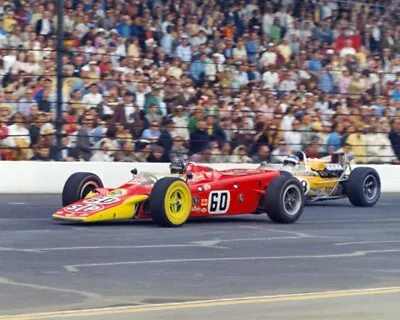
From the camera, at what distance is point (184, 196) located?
13.7 meters

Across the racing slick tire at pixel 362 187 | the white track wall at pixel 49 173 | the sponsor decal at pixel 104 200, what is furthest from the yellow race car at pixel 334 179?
the sponsor decal at pixel 104 200

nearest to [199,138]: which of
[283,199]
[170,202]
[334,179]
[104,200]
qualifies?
[334,179]

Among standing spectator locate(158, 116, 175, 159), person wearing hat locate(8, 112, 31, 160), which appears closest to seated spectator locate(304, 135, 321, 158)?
standing spectator locate(158, 116, 175, 159)

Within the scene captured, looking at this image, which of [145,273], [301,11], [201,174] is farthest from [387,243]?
[301,11]

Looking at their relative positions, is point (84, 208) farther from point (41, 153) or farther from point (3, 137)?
point (41, 153)

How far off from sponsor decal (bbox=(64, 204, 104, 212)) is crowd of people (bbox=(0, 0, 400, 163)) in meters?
5.73

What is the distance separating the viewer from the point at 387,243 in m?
12.8

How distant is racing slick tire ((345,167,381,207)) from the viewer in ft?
60.2

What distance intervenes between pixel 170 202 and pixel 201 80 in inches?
321

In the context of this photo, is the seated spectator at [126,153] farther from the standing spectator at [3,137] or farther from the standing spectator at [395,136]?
the standing spectator at [395,136]

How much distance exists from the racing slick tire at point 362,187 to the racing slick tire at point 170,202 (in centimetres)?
521

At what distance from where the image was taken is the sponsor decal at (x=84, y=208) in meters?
13.3

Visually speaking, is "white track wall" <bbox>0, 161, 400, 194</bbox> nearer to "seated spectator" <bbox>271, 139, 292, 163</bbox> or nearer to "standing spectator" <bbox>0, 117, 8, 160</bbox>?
"standing spectator" <bbox>0, 117, 8, 160</bbox>

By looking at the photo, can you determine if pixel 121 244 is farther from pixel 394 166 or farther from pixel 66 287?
pixel 394 166
